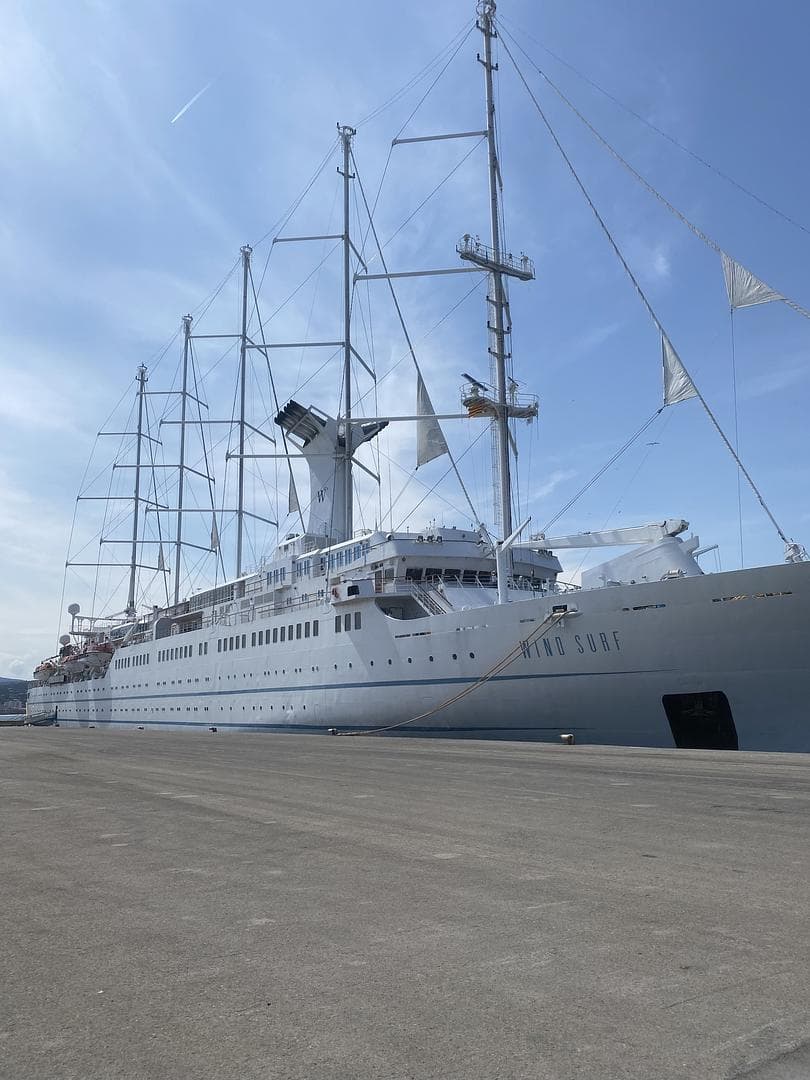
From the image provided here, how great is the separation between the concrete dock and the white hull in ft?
28.5

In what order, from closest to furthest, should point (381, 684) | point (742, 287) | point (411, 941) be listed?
point (411, 941), point (742, 287), point (381, 684)

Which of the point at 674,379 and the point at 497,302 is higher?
the point at 497,302

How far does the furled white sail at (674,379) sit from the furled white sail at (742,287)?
1805 millimetres

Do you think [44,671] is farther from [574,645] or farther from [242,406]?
[574,645]

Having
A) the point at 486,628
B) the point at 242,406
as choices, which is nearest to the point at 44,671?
the point at 242,406

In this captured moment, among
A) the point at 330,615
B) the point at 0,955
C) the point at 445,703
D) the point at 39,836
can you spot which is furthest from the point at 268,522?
the point at 0,955

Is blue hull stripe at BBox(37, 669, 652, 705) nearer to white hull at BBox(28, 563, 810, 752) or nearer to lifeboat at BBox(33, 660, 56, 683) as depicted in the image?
white hull at BBox(28, 563, 810, 752)

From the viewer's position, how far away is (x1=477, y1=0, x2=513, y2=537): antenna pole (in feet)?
86.7

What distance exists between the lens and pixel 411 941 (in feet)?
12.2

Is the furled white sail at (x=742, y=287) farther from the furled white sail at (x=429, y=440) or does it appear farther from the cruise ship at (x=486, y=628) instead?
the furled white sail at (x=429, y=440)

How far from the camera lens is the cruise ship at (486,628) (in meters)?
16.7

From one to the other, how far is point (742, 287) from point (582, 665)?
31.2 feet

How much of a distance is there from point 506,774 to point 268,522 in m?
44.6

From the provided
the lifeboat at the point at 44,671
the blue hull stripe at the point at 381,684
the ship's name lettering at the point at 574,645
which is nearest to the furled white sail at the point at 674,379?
the ship's name lettering at the point at 574,645
